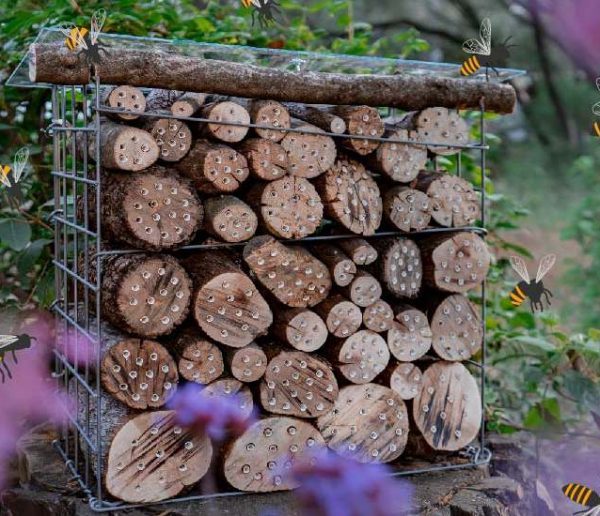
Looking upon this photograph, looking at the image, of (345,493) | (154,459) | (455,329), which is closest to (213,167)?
(154,459)

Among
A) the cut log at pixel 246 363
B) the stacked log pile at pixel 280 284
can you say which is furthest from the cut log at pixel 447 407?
the cut log at pixel 246 363

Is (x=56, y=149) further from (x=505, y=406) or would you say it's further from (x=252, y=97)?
(x=505, y=406)

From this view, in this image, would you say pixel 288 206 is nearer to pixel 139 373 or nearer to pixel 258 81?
pixel 258 81

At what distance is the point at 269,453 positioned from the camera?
2.25m

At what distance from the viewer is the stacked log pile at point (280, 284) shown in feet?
6.95

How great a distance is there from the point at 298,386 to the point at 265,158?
574 millimetres

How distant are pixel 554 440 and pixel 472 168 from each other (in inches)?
42.1

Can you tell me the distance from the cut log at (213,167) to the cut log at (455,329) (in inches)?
27.6

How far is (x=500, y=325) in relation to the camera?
3.66m

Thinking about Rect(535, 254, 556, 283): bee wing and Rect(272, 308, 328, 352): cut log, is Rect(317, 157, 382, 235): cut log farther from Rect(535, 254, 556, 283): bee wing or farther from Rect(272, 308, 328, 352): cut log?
Rect(535, 254, 556, 283): bee wing

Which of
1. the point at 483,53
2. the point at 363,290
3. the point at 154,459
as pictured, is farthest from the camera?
the point at 483,53

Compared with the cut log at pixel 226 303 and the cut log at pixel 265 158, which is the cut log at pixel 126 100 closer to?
the cut log at pixel 265 158

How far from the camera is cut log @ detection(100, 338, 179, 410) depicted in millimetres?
2104

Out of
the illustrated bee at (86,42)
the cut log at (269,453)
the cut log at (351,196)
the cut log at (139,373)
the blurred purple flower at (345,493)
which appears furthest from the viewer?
the cut log at (351,196)
